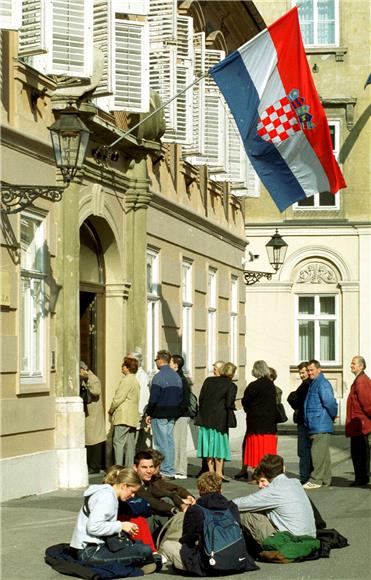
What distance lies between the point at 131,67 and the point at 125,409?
14.7ft

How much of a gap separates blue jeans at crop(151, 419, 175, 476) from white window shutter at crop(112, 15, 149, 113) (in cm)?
412

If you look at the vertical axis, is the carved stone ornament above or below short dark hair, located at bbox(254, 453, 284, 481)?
above

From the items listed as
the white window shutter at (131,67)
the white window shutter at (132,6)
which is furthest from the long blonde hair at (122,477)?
the white window shutter at (131,67)

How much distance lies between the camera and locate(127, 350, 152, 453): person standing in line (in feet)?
68.7

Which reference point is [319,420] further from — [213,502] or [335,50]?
[335,50]

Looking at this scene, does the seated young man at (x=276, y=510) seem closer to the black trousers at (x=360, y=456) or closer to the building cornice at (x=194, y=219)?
the black trousers at (x=360, y=456)

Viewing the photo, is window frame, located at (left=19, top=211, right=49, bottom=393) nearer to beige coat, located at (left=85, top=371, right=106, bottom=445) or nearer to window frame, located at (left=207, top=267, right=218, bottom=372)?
beige coat, located at (left=85, top=371, right=106, bottom=445)

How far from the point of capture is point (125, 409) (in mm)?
20047

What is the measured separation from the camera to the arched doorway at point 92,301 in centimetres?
2175

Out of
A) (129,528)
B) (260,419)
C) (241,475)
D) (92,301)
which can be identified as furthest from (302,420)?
(129,528)

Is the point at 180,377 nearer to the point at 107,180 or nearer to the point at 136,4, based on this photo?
the point at 107,180

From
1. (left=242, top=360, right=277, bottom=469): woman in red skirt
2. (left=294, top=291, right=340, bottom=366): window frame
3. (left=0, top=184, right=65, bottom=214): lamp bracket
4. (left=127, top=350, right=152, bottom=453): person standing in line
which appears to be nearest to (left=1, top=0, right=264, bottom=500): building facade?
(left=0, top=184, right=65, bottom=214): lamp bracket

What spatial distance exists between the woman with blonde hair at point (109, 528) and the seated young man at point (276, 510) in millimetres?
1301

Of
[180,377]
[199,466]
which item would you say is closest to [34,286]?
[180,377]
